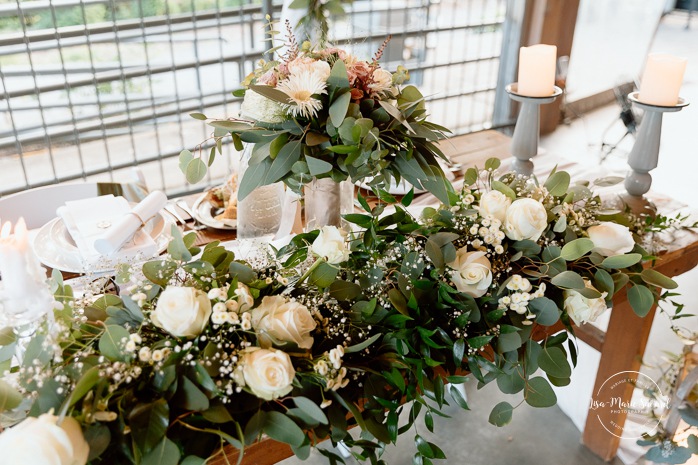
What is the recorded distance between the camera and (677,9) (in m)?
8.76

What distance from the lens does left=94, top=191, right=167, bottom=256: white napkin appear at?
47.0 inches

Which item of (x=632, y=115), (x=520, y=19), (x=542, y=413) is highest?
(x=520, y=19)

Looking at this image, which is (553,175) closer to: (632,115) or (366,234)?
(366,234)

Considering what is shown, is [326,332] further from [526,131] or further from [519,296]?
[526,131]

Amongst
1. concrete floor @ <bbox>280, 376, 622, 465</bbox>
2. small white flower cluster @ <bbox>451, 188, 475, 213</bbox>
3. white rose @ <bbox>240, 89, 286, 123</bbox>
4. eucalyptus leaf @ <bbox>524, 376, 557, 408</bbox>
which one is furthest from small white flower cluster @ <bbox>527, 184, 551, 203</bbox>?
concrete floor @ <bbox>280, 376, 622, 465</bbox>

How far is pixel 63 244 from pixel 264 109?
61 centimetres

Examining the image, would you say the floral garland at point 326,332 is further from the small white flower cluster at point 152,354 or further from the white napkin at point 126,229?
the white napkin at point 126,229

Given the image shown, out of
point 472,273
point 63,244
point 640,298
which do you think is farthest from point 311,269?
point 63,244

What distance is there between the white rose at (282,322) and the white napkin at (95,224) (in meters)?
0.47

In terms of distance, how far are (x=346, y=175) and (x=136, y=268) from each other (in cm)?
37

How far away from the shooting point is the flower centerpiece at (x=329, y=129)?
38.5 inches

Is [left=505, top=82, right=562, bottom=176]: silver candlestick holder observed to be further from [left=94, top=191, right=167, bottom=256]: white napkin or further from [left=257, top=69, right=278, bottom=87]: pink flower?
[left=94, top=191, right=167, bottom=256]: white napkin

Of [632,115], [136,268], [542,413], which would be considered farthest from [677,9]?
[136,268]

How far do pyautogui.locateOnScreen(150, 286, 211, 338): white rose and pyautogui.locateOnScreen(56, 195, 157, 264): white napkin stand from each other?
0.46 meters
